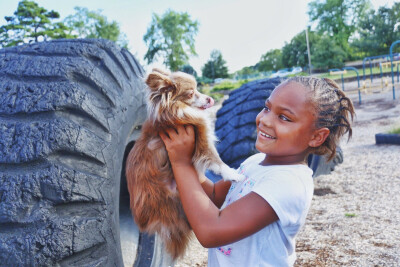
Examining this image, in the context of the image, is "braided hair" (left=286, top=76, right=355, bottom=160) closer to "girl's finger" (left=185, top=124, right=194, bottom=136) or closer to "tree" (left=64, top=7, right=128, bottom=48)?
"girl's finger" (left=185, top=124, right=194, bottom=136)

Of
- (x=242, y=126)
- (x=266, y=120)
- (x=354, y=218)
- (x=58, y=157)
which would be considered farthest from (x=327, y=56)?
(x=58, y=157)

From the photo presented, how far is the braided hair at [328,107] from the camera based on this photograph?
54.2 inches

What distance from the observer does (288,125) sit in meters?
1.36

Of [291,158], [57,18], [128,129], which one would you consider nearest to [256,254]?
[291,158]

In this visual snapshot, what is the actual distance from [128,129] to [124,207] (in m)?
1.05

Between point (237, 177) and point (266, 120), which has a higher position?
point (266, 120)

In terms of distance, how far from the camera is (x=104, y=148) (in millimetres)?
1586

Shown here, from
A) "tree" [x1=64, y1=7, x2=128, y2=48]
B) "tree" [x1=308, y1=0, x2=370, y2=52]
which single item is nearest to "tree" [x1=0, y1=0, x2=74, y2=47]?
"tree" [x1=64, y1=7, x2=128, y2=48]

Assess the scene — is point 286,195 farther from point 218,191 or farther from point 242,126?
point 242,126

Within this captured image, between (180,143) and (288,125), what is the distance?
20.3 inches

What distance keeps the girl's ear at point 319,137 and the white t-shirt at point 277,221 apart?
0.11 meters

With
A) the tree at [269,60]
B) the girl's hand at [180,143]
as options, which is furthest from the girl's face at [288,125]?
the tree at [269,60]

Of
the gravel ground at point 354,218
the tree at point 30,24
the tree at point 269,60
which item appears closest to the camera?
the gravel ground at point 354,218

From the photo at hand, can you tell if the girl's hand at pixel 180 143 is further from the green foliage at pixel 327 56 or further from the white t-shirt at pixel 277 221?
→ the green foliage at pixel 327 56
